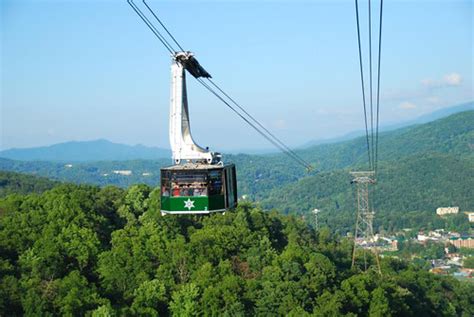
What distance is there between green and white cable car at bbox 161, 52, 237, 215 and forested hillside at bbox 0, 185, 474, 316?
15357 millimetres

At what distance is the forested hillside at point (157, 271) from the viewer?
39.9 metres

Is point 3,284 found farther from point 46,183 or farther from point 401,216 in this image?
point 401,216

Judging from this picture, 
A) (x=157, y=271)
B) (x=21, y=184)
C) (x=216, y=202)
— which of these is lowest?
(x=157, y=271)

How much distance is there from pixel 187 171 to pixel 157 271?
24.2m

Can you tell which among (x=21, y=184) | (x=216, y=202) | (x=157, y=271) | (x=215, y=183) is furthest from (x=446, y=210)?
(x=215, y=183)

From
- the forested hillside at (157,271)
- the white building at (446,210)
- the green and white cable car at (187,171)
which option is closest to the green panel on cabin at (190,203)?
the green and white cable car at (187,171)

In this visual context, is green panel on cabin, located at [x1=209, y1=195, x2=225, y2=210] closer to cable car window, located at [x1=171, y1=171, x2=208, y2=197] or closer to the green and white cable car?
the green and white cable car

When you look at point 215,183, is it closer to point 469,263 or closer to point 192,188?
point 192,188

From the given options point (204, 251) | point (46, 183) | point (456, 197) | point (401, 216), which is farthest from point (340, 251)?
point (456, 197)

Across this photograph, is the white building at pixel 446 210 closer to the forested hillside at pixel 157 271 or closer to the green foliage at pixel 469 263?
the green foliage at pixel 469 263

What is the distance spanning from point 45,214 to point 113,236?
5916 mm

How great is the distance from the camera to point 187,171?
2252 cm

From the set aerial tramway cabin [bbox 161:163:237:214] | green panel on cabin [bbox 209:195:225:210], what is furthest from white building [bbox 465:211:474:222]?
aerial tramway cabin [bbox 161:163:237:214]

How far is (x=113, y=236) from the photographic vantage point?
1969 inches
